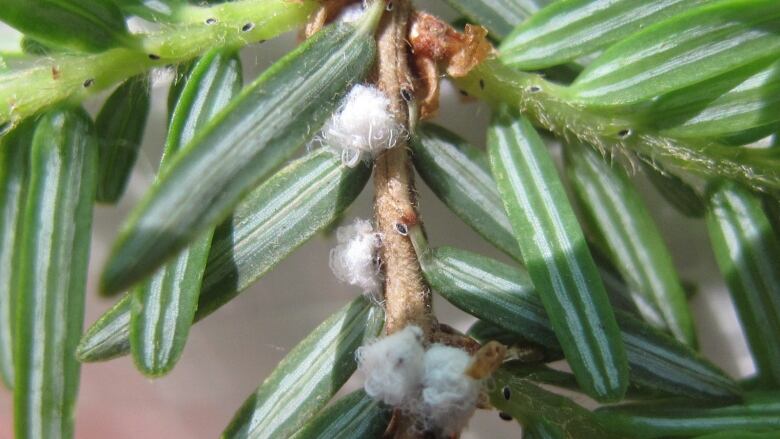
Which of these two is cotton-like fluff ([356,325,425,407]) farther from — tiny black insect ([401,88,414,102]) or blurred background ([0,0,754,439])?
blurred background ([0,0,754,439])

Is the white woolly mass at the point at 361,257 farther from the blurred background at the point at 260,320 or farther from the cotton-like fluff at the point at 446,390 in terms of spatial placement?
the blurred background at the point at 260,320

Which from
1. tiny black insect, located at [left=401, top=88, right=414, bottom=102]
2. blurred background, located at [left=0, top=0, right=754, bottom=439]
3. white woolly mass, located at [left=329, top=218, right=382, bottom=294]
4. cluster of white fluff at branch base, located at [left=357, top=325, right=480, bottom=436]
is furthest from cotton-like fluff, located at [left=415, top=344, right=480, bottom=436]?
blurred background, located at [left=0, top=0, right=754, bottom=439]

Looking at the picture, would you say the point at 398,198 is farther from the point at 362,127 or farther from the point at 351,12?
the point at 351,12

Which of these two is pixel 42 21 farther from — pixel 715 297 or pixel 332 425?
pixel 715 297

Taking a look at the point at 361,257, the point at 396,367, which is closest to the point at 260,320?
the point at 361,257

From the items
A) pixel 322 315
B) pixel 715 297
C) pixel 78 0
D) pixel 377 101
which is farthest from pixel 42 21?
pixel 715 297

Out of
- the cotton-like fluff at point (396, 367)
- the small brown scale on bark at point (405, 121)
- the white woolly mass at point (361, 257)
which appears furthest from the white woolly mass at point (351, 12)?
the cotton-like fluff at point (396, 367)
